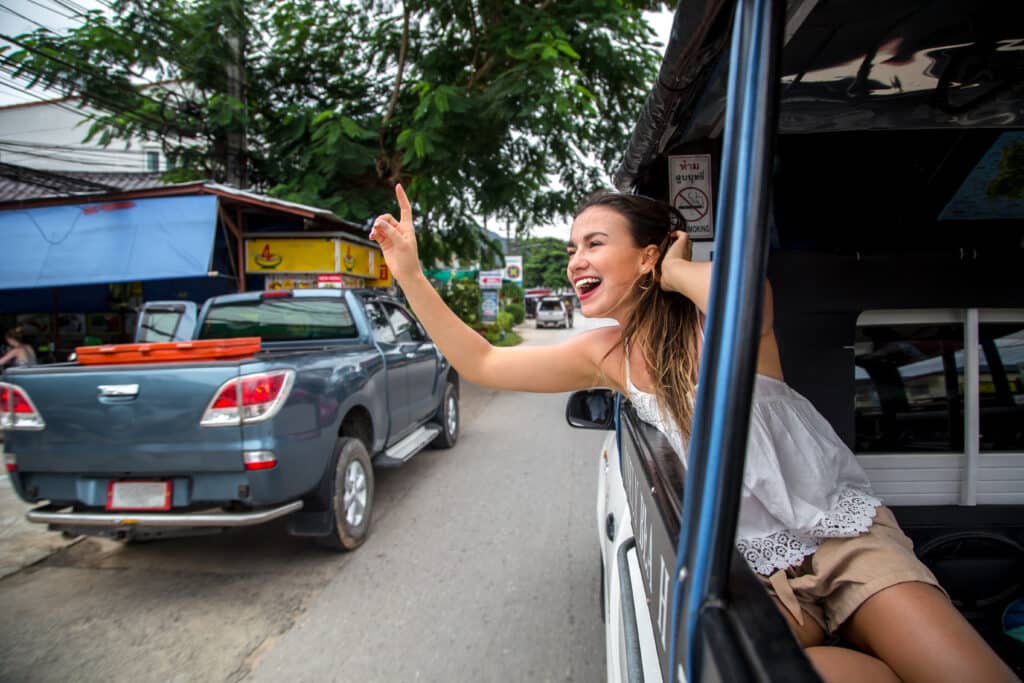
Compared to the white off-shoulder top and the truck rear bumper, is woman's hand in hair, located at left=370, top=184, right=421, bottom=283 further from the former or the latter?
the truck rear bumper

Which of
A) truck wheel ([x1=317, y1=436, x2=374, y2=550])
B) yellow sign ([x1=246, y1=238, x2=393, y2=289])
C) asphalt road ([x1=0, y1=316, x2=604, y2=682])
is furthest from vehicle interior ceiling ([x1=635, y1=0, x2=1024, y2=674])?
yellow sign ([x1=246, y1=238, x2=393, y2=289])

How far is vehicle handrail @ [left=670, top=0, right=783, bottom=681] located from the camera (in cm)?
67

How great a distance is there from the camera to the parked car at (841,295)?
27.2 inches

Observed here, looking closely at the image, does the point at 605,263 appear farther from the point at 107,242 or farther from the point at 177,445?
the point at 107,242

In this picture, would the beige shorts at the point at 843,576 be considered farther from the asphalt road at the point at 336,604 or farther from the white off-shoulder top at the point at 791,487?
the asphalt road at the point at 336,604

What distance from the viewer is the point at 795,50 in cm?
159

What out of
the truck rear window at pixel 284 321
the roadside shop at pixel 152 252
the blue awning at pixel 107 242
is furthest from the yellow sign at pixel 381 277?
the truck rear window at pixel 284 321

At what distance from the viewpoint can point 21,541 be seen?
412 cm

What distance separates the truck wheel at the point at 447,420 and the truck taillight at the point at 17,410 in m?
3.82

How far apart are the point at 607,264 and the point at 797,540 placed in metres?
0.82

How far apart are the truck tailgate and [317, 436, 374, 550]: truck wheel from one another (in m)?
0.74

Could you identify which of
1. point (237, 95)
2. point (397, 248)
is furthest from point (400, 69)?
point (397, 248)

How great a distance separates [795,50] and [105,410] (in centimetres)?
354

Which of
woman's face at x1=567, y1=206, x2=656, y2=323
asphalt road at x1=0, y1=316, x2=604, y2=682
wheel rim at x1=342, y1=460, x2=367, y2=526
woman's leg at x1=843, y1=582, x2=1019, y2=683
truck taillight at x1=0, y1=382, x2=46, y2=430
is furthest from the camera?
wheel rim at x1=342, y1=460, x2=367, y2=526
